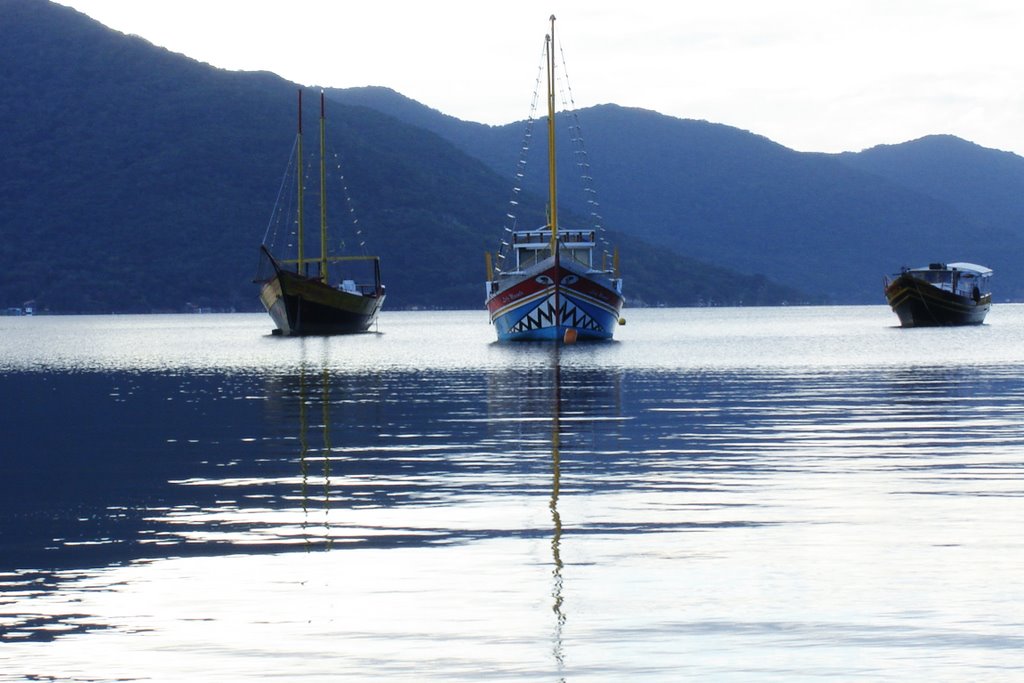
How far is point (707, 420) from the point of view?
3303cm

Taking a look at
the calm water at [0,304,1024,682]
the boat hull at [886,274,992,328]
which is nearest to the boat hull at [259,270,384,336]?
the boat hull at [886,274,992,328]

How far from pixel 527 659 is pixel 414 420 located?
2359cm

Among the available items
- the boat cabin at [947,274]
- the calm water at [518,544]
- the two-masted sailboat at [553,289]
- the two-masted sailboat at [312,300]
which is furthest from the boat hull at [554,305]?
the boat cabin at [947,274]

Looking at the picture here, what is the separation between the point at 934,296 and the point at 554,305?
5302cm

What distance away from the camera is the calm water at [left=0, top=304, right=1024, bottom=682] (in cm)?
1113

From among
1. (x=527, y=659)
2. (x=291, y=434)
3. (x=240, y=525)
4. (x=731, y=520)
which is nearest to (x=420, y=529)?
(x=240, y=525)

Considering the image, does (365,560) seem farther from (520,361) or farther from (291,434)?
(520,361)

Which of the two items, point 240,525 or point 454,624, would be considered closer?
point 454,624

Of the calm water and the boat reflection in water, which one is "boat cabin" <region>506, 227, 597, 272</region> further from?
the calm water

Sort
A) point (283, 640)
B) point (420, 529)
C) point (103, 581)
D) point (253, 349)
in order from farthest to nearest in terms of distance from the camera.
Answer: point (253, 349), point (420, 529), point (103, 581), point (283, 640)

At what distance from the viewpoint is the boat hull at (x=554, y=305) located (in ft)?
262

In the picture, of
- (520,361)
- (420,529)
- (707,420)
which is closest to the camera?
(420,529)

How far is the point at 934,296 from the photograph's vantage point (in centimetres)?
12519

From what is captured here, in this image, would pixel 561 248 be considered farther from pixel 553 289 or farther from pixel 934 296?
pixel 934 296
